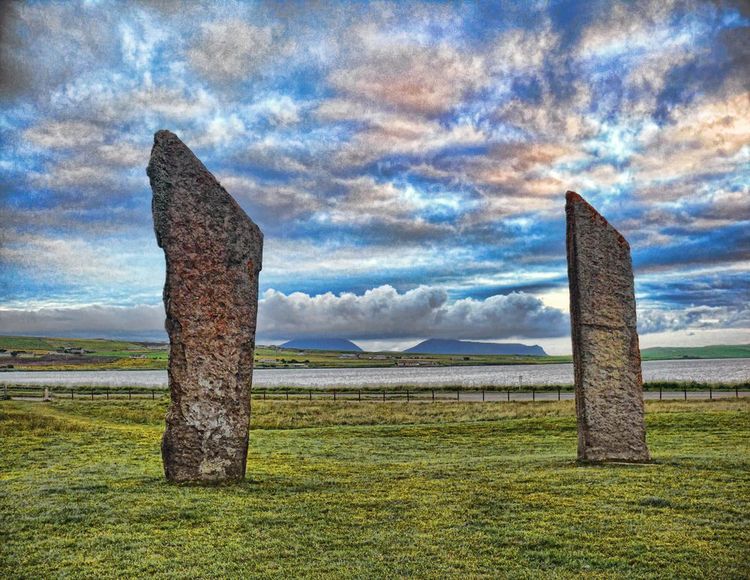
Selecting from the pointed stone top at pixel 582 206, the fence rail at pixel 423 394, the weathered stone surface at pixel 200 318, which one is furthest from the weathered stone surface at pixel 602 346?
the fence rail at pixel 423 394

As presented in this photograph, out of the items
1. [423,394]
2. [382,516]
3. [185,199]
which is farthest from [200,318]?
[423,394]

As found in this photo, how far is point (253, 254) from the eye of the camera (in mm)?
11219

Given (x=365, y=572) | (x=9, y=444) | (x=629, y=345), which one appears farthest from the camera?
(x=9, y=444)

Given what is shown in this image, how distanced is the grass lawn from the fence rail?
24.6m

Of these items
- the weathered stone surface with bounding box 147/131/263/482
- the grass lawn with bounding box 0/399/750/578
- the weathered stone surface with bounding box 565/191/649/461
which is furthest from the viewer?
the weathered stone surface with bounding box 565/191/649/461

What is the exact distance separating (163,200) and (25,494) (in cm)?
505

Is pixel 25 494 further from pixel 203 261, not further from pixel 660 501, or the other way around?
pixel 660 501

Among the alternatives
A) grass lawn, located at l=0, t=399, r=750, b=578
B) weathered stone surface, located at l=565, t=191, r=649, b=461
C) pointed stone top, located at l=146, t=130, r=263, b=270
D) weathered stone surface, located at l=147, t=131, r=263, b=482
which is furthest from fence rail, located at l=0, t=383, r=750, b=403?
pointed stone top, located at l=146, t=130, r=263, b=270

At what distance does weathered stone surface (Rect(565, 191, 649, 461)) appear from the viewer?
12.3 m

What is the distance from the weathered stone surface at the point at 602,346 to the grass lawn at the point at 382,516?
0.82 meters

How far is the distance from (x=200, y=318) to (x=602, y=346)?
7609mm

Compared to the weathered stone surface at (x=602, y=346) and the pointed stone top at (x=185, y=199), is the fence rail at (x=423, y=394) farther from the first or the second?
the pointed stone top at (x=185, y=199)

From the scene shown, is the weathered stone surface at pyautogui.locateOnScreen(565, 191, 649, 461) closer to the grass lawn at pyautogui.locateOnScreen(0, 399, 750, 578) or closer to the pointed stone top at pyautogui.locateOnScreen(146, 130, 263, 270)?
the grass lawn at pyautogui.locateOnScreen(0, 399, 750, 578)

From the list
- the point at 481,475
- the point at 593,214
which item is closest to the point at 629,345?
the point at 593,214
